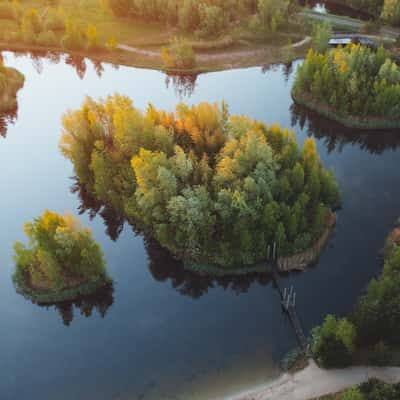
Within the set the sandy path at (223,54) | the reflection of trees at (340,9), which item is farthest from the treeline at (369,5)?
the sandy path at (223,54)

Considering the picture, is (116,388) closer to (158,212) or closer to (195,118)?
(158,212)

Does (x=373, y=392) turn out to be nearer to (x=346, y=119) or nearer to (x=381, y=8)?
(x=346, y=119)

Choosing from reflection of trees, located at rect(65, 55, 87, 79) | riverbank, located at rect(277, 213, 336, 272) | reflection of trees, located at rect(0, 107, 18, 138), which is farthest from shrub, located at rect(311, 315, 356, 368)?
reflection of trees, located at rect(65, 55, 87, 79)

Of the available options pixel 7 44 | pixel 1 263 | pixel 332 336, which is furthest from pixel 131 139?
pixel 7 44

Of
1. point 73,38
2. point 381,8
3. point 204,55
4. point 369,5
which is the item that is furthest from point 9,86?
point 369,5

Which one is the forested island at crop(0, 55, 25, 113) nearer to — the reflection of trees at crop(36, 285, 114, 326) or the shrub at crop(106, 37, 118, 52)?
the shrub at crop(106, 37, 118, 52)
